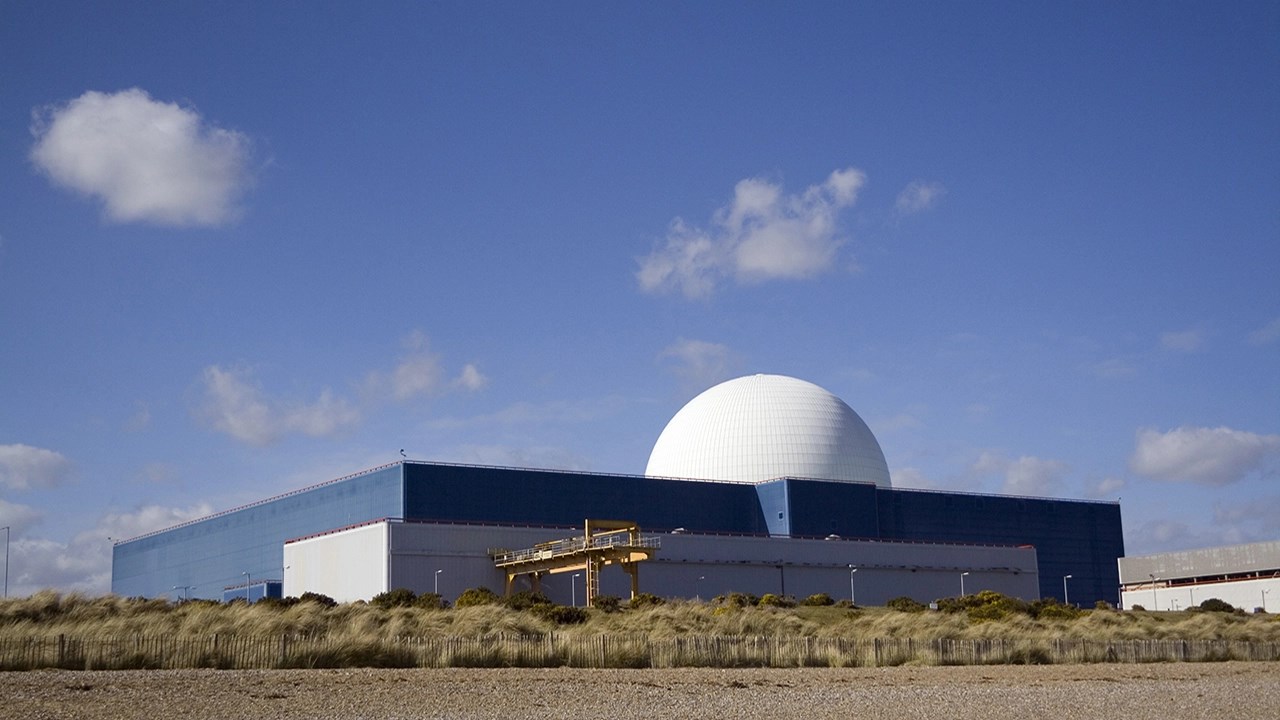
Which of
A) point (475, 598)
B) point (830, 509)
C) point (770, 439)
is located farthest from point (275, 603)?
point (770, 439)

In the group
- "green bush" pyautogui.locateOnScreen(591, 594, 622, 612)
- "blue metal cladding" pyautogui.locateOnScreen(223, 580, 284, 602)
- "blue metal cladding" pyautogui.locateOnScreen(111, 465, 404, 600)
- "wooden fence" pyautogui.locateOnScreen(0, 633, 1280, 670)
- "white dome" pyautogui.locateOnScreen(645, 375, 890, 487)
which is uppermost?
"white dome" pyautogui.locateOnScreen(645, 375, 890, 487)

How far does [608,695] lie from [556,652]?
5.82 meters

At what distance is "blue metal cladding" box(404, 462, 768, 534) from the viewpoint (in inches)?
2608

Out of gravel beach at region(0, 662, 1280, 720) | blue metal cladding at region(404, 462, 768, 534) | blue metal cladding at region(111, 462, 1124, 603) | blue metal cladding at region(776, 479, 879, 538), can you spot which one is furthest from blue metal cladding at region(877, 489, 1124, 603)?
gravel beach at region(0, 662, 1280, 720)

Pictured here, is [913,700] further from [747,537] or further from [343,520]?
[343,520]

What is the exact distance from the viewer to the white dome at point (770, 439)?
77062 mm

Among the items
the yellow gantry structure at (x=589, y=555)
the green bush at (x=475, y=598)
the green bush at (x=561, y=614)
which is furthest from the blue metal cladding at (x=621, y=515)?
the green bush at (x=561, y=614)

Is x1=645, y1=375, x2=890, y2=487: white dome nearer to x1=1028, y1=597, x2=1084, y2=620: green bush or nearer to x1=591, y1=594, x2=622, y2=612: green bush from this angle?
x1=1028, y1=597, x2=1084, y2=620: green bush

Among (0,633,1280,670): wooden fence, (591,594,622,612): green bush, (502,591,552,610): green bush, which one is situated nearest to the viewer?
(0,633,1280,670): wooden fence

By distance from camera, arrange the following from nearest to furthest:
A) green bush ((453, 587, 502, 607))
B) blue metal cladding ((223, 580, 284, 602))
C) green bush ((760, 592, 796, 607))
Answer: green bush ((453, 587, 502, 607)) < green bush ((760, 592, 796, 607)) < blue metal cladding ((223, 580, 284, 602))

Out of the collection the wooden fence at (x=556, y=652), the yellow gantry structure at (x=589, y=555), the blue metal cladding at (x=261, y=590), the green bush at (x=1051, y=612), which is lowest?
the wooden fence at (x=556, y=652)

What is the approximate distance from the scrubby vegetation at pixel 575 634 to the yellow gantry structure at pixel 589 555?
456 inches

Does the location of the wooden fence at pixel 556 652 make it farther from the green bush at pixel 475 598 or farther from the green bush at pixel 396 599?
the green bush at pixel 475 598

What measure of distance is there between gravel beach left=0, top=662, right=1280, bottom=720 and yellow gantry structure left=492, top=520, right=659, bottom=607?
28568 mm
